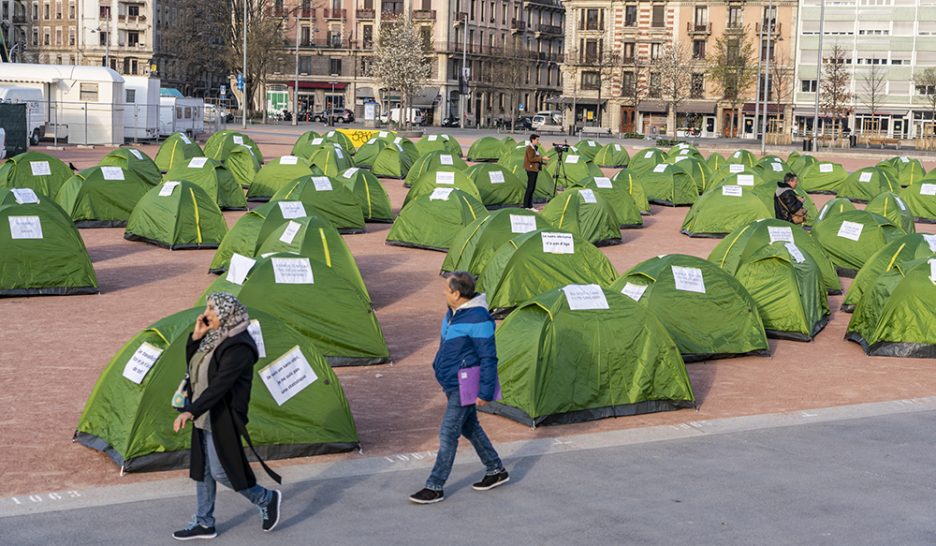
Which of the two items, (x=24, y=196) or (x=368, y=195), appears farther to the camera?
(x=368, y=195)

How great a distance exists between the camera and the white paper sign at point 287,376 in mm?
10844

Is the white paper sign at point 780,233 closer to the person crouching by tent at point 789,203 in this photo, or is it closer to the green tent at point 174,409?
the person crouching by tent at point 789,203

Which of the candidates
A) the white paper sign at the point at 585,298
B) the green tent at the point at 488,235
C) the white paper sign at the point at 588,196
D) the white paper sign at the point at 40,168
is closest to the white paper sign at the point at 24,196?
the green tent at the point at 488,235

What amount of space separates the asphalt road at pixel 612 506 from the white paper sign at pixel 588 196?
1530 centimetres

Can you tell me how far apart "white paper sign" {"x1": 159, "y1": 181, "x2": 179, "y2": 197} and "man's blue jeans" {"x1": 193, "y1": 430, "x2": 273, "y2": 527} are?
1620 cm

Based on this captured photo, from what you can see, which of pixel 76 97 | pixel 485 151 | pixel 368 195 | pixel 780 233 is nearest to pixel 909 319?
pixel 780 233

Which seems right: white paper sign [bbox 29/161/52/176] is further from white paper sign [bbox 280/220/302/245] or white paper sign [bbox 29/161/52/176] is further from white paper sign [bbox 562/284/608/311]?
white paper sign [bbox 562/284/608/311]

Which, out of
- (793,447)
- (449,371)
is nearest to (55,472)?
(449,371)

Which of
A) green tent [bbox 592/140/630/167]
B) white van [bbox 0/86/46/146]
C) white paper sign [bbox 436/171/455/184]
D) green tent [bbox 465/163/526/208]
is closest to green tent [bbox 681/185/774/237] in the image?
white paper sign [bbox 436/171/455/184]

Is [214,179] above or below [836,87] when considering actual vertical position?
below

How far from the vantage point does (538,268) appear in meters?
18.3

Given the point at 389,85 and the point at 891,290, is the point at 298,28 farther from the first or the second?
the point at 891,290

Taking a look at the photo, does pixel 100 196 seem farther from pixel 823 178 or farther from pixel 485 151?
pixel 485 151

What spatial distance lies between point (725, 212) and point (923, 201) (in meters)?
8.89
